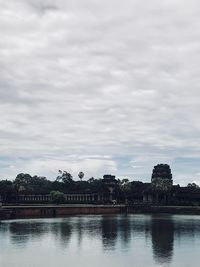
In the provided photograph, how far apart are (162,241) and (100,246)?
48.6 feet

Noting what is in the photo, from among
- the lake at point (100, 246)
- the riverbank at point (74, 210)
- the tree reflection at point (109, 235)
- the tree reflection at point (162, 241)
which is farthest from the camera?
the riverbank at point (74, 210)

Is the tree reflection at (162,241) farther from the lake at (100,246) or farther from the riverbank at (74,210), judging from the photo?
the riverbank at (74,210)

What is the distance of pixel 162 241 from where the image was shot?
97625 millimetres

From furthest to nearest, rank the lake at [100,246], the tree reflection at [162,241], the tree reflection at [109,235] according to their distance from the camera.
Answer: the tree reflection at [109,235] < the tree reflection at [162,241] < the lake at [100,246]

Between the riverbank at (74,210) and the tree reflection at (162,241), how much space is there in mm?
61240

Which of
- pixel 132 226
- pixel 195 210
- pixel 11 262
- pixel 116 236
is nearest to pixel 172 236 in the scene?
pixel 116 236

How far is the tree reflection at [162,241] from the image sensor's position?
78.1 metres

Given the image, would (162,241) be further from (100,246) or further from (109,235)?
(100,246)

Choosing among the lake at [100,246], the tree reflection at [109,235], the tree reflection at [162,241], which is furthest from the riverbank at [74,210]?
the tree reflection at [162,241]

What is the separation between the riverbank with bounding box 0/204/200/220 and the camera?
17512cm

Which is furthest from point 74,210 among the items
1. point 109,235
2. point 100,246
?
point 100,246

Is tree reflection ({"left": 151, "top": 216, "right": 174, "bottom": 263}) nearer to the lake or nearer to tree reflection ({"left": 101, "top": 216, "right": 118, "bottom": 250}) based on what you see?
the lake

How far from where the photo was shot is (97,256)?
260 ft

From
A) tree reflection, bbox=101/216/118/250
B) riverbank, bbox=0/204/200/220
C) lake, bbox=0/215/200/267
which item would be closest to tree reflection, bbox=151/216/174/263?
lake, bbox=0/215/200/267
